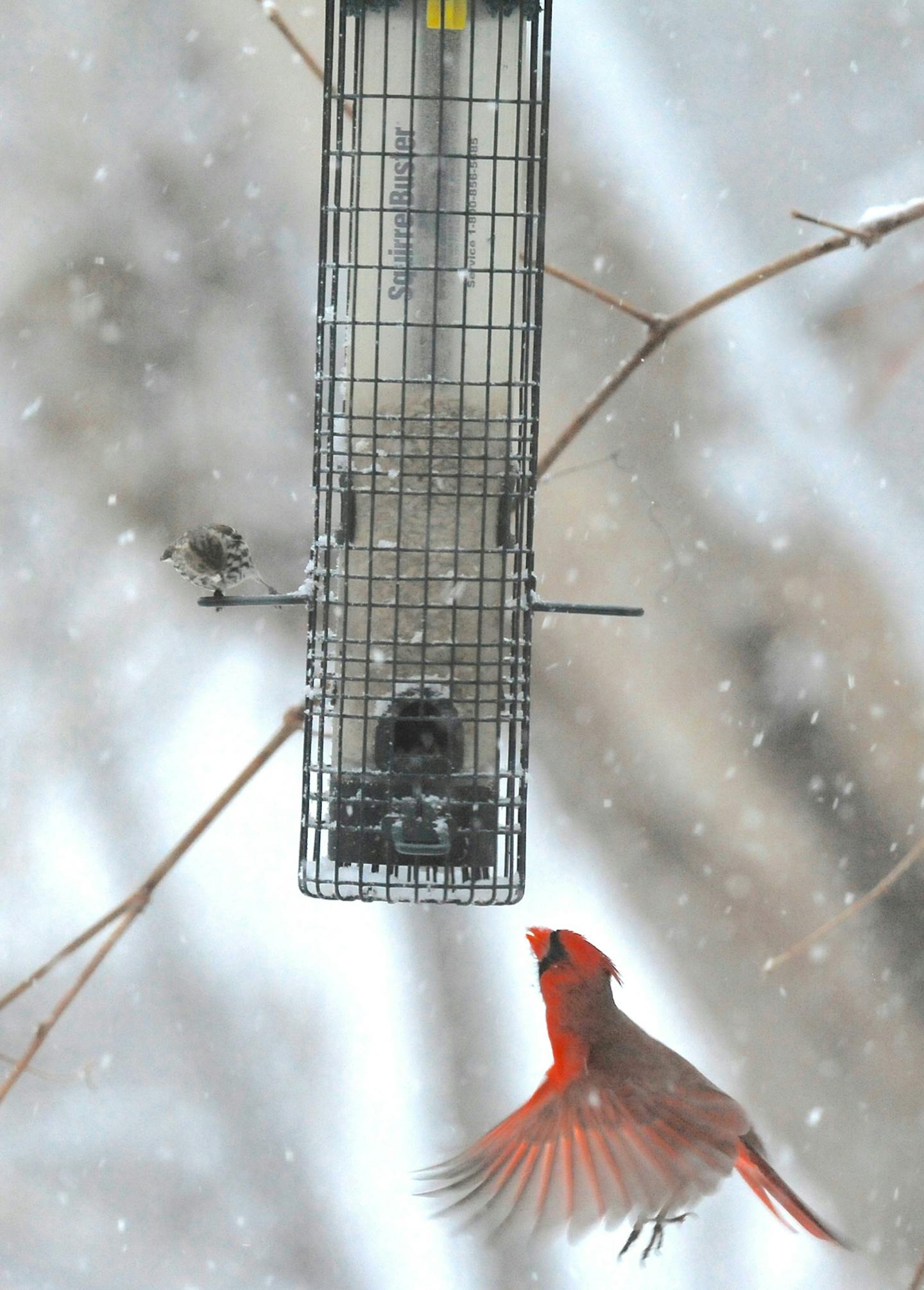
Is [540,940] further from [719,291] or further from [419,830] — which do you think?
[719,291]

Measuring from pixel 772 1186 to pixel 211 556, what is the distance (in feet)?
6.98

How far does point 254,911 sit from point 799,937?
228cm

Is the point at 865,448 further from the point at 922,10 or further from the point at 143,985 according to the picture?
the point at 143,985

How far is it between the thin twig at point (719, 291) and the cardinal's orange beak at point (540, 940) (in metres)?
1.15

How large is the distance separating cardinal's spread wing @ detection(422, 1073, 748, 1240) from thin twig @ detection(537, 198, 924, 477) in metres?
1.53

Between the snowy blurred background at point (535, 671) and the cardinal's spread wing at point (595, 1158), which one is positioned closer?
the cardinal's spread wing at point (595, 1158)

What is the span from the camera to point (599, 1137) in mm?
3887

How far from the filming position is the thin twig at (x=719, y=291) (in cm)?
348

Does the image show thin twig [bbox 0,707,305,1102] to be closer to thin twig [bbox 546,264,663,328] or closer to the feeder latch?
the feeder latch

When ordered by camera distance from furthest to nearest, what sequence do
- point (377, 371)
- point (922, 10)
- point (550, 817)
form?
point (550, 817), point (922, 10), point (377, 371)

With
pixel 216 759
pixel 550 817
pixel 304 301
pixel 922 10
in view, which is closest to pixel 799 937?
pixel 550 817

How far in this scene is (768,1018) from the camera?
6.83 metres

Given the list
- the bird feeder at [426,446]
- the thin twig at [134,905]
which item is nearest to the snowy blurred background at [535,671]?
the bird feeder at [426,446]

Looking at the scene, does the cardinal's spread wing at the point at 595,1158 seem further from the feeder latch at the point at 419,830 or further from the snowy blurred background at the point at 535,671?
the snowy blurred background at the point at 535,671
